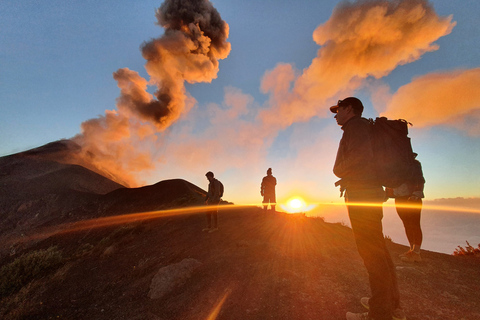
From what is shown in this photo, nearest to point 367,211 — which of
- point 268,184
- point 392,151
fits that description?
point 392,151

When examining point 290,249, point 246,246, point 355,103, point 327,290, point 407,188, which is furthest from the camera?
point 246,246

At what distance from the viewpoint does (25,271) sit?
31.2ft

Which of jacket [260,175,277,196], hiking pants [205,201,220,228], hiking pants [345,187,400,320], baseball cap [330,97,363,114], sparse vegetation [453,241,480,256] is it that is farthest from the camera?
jacket [260,175,277,196]

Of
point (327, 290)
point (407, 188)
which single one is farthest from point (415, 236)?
point (327, 290)

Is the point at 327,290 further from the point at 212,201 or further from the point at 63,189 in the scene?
the point at 63,189

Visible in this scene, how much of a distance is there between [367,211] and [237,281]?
3.36 meters

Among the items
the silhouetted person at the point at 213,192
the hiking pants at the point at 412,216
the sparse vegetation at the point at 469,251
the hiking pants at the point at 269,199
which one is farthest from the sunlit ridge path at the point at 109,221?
the hiking pants at the point at 412,216

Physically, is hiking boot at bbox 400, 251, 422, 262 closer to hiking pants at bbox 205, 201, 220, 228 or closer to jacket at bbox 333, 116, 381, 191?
jacket at bbox 333, 116, 381, 191

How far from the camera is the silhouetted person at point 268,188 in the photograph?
11531mm

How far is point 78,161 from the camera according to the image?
35875 mm

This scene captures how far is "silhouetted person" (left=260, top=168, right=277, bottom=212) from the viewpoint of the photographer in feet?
37.8

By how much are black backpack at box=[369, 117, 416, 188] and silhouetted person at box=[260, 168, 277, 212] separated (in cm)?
889

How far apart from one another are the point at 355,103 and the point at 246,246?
17.8 ft

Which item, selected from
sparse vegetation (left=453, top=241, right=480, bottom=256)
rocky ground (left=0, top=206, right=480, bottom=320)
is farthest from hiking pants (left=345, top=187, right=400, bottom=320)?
sparse vegetation (left=453, top=241, right=480, bottom=256)
